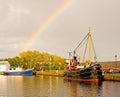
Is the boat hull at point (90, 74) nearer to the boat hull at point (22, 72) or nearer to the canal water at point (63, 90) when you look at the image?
the canal water at point (63, 90)

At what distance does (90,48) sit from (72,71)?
11.4 metres

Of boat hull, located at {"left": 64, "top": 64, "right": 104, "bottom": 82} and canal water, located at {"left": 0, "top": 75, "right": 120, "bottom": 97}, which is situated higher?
boat hull, located at {"left": 64, "top": 64, "right": 104, "bottom": 82}

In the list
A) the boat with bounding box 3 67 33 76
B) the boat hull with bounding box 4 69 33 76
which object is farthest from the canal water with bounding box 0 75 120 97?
the boat with bounding box 3 67 33 76

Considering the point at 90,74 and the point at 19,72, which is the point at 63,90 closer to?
the point at 90,74

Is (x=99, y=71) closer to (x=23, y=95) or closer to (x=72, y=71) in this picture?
(x=72, y=71)

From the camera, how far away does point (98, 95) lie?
60094 millimetres

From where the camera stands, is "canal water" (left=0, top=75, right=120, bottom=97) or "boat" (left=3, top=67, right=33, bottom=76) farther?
"boat" (left=3, top=67, right=33, bottom=76)

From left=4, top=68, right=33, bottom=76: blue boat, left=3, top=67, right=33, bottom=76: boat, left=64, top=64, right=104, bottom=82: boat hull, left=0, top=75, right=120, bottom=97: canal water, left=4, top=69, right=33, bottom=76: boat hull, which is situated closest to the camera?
left=0, top=75, right=120, bottom=97: canal water

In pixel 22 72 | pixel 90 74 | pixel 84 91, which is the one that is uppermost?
pixel 22 72

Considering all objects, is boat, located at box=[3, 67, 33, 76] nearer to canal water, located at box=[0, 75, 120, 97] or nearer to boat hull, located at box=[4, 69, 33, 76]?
boat hull, located at box=[4, 69, 33, 76]

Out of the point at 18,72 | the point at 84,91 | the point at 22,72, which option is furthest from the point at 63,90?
the point at 18,72

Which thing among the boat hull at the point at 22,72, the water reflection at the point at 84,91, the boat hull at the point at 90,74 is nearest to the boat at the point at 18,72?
the boat hull at the point at 22,72

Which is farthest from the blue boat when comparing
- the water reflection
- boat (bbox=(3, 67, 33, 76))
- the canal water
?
the water reflection

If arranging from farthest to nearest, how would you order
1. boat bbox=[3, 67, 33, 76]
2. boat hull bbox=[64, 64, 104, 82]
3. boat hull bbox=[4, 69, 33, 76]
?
boat bbox=[3, 67, 33, 76] < boat hull bbox=[4, 69, 33, 76] < boat hull bbox=[64, 64, 104, 82]
